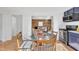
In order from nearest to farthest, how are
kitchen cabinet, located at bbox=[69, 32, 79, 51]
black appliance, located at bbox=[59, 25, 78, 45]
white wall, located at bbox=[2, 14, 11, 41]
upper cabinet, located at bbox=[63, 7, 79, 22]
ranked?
kitchen cabinet, located at bbox=[69, 32, 79, 51] → upper cabinet, located at bbox=[63, 7, 79, 22] → black appliance, located at bbox=[59, 25, 78, 45] → white wall, located at bbox=[2, 14, 11, 41]

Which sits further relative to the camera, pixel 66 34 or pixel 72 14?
pixel 66 34

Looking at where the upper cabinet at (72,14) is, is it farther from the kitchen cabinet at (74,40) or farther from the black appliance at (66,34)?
the kitchen cabinet at (74,40)

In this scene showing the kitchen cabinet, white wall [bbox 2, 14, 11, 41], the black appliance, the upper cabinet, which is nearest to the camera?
the kitchen cabinet

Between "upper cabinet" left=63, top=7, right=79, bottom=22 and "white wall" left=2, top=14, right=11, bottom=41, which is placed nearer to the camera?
"upper cabinet" left=63, top=7, right=79, bottom=22

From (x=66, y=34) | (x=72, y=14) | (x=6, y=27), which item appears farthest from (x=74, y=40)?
(x=6, y=27)

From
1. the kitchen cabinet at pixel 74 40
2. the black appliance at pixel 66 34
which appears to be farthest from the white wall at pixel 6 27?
the kitchen cabinet at pixel 74 40

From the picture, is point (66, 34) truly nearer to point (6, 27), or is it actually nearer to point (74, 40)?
point (74, 40)

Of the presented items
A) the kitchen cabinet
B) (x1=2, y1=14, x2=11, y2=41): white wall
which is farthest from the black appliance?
(x1=2, y1=14, x2=11, y2=41): white wall

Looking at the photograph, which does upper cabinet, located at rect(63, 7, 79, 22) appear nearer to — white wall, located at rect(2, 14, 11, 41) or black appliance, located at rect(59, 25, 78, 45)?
black appliance, located at rect(59, 25, 78, 45)

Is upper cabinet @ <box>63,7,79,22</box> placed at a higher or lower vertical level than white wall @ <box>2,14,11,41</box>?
higher

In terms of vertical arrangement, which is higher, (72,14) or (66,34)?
(72,14)
